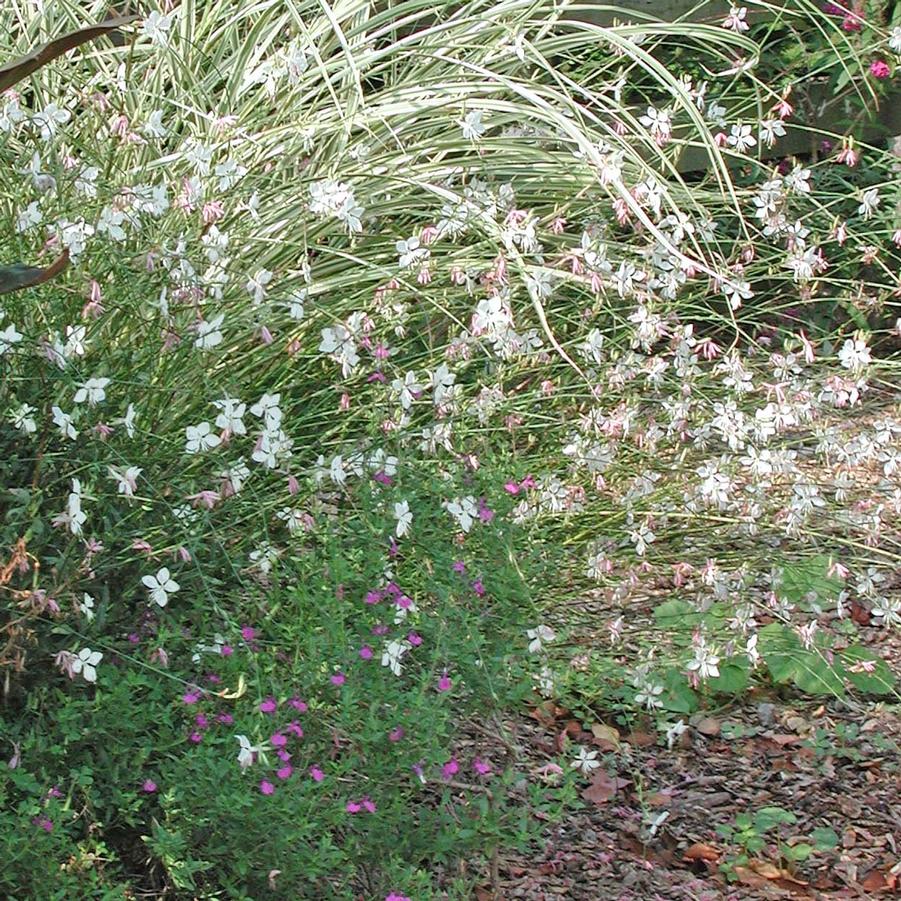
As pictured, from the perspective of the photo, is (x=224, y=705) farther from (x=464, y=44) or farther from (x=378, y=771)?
(x=464, y=44)

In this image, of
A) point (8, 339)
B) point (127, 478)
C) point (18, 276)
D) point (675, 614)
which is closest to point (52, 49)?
point (18, 276)

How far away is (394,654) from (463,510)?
293 mm

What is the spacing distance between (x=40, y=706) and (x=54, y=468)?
339 millimetres

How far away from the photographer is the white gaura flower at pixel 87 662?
1864 millimetres

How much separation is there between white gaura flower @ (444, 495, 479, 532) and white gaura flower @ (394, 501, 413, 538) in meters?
0.07

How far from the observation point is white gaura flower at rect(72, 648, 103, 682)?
1.86 meters

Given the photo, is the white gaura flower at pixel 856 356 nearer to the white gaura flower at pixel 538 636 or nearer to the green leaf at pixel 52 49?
the white gaura flower at pixel 538 636

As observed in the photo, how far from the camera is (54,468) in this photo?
2.12 meters

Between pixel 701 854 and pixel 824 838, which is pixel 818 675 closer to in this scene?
pixel 824 838

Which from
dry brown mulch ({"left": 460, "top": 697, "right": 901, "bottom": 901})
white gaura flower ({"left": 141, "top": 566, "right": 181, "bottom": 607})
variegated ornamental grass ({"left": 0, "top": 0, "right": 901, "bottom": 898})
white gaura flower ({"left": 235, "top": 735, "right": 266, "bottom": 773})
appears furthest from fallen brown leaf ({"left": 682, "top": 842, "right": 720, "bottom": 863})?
white gaura flower ({"left": 141, "top": 566, "right": 181, "bottom": 607})

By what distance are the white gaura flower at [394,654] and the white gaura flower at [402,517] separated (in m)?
0.18

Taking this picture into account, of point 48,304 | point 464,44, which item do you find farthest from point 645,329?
point 48,304

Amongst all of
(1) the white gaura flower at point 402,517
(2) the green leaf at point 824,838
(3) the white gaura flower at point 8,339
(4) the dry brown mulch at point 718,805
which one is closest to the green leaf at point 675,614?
(4) the dry brown mulch at point 718,805

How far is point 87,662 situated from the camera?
189 cm
